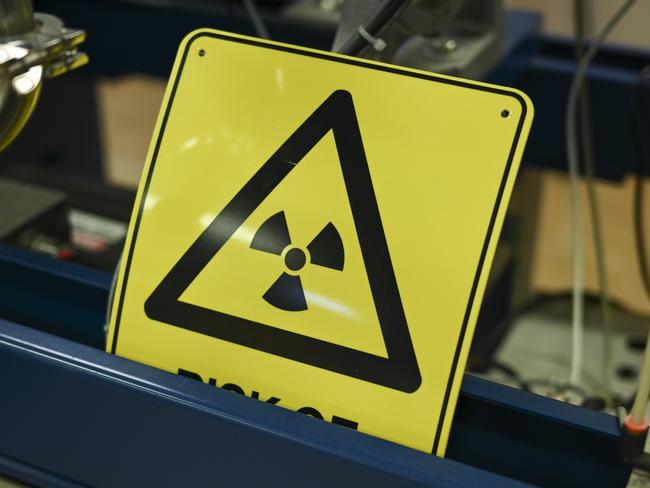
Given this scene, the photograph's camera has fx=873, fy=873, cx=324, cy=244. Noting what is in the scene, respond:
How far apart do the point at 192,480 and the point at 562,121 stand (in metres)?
0.77

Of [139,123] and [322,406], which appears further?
[139,123]

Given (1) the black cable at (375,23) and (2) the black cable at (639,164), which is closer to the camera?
(1) the black cable at (375,23)

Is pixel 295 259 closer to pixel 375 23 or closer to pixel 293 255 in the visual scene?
pixel 293 255

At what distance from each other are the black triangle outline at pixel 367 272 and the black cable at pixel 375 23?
0.17 ft

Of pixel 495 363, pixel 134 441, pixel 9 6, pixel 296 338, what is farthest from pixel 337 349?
pixel 495 363

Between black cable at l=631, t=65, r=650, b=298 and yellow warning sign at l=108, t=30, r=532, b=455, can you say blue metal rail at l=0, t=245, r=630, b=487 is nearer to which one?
yellow warning sign at l=108, t=30, r=532, b=455

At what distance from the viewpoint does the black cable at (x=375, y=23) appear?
0.60 meters

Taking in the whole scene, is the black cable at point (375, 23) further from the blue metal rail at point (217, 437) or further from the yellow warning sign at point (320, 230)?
the blue metal rail at point (217, 437)

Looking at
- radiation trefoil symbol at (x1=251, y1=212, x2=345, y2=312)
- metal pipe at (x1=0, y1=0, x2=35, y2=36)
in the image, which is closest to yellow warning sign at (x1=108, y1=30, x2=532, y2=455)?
radiation trefoil symbol at (x1=251, y1=212, x2=345, y2=312)

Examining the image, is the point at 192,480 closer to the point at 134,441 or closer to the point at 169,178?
the point at 134,441

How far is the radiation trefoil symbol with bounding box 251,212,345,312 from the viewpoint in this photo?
56 cm

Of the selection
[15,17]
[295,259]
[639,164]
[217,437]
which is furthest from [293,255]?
[639,164]

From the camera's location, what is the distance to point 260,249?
577 mm

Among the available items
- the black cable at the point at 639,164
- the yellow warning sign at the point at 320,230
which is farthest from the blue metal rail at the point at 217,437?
the black cable at the point at 639,164
